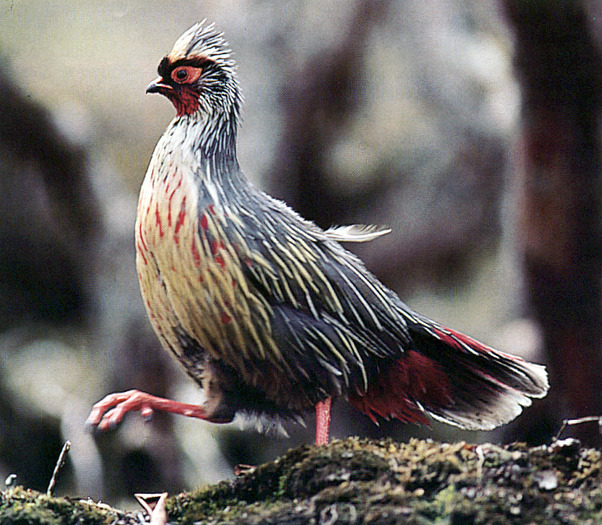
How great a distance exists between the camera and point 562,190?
2.77 meters

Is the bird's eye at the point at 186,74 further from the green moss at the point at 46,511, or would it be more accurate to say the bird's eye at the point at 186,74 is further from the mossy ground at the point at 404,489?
the green moss at the point at 46,511

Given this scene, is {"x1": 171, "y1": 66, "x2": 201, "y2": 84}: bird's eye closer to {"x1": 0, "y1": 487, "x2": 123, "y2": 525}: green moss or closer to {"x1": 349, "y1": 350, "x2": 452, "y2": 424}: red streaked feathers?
{"x1": 349, "y1": 350, "x2": 452, "y2": 424}: red streaked feathers

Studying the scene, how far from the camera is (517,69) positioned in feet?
9.36

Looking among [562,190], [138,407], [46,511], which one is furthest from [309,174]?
[46,511]

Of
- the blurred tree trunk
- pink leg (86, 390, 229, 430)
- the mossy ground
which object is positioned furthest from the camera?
the blurred tree trunk

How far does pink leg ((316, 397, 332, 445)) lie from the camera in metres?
2.37

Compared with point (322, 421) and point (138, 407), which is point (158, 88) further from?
A: point (322, 421)

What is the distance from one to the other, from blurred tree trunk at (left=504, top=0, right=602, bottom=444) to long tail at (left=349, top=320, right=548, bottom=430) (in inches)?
11.4

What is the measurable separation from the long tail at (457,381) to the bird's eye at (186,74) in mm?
1058

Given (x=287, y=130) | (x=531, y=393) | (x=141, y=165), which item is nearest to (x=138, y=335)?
(x=141, y=165)

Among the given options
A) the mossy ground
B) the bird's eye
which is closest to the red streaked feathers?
the mossy ground

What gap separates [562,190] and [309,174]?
3.12 feet

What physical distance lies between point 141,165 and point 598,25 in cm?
175

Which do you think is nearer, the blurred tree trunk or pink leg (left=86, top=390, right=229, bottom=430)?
pink leg (left=86, top=390, right=229, bottom=430)
